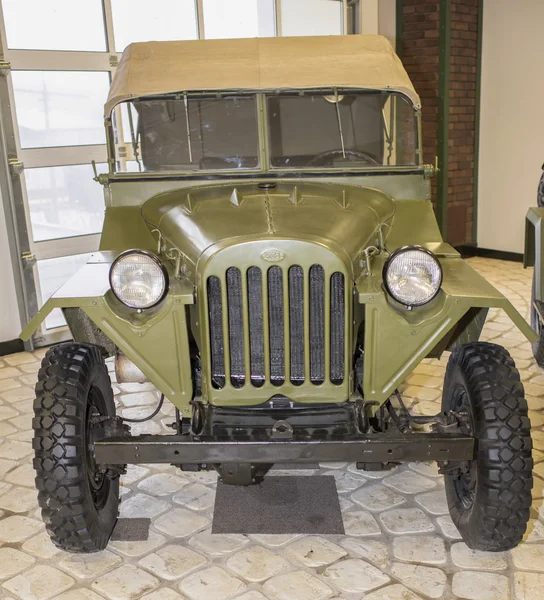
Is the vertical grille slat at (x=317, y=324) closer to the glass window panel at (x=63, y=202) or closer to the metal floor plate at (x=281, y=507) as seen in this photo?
the metal floor plate at (x=281, y=507)

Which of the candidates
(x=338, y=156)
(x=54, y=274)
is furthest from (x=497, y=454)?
(x=54, y=274)

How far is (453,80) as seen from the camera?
897cm

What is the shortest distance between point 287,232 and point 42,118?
13.8 ft

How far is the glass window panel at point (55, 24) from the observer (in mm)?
5918

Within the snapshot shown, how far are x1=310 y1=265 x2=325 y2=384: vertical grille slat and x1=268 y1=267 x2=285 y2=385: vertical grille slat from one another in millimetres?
129

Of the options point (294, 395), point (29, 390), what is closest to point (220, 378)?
point (294, 395)

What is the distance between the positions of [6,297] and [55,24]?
250cm

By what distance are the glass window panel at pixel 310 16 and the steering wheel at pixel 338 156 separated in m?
3.69

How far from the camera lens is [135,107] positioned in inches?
162

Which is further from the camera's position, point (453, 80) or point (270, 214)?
point (453, 80)

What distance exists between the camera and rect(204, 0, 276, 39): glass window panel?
22.6 ft

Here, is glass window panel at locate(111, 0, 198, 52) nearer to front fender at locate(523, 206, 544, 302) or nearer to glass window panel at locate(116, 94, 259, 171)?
glass window panel at locate(116, 94, 259, 171)

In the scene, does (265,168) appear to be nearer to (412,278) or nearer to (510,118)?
(412,278)

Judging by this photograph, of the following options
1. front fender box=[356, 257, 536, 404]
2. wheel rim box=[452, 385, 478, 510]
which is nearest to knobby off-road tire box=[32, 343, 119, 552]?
front fender box=[356, 257, 536, 404]
